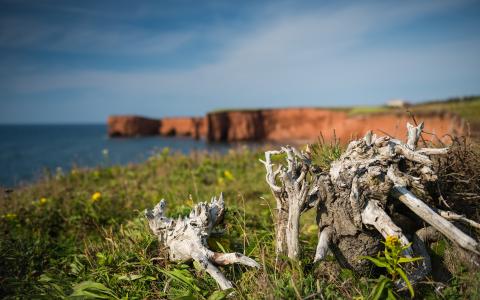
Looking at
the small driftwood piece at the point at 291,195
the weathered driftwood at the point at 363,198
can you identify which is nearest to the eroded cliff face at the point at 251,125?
the weathered driftwood at the point at 363,198

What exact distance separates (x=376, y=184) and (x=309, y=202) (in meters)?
0.55

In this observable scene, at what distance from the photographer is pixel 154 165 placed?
9578 mm

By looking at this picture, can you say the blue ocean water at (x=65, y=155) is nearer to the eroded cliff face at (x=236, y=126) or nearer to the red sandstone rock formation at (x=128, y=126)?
the eroded cliff face at (x=236, y=126)

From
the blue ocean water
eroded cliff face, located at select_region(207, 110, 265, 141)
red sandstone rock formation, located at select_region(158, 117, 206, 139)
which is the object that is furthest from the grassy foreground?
red sandstone rock formation, located at select_region(158, 117, 206, 139)

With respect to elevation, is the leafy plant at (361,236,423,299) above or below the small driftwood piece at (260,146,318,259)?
below

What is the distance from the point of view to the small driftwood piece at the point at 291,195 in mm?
2369

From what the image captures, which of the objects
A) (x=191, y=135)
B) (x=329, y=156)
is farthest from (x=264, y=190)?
(x=191, y=135)

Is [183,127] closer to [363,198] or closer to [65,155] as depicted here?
[65,155]

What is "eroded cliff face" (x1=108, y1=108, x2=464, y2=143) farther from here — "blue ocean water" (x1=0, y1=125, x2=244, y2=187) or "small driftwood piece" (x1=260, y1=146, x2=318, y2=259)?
"small driftwood piece" (x1=260, y1=146, x2=318, y2=259)

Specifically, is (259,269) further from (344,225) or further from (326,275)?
(344,225)

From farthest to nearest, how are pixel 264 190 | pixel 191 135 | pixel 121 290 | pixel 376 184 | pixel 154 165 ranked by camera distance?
pixel 191 135, pixel 154 165, pixel 264 190, pixel 121 290, pixel 376 184

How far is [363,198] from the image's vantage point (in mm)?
2377

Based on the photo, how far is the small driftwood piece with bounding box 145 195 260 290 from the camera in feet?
7.98

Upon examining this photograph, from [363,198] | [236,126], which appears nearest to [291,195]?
[363,198]
